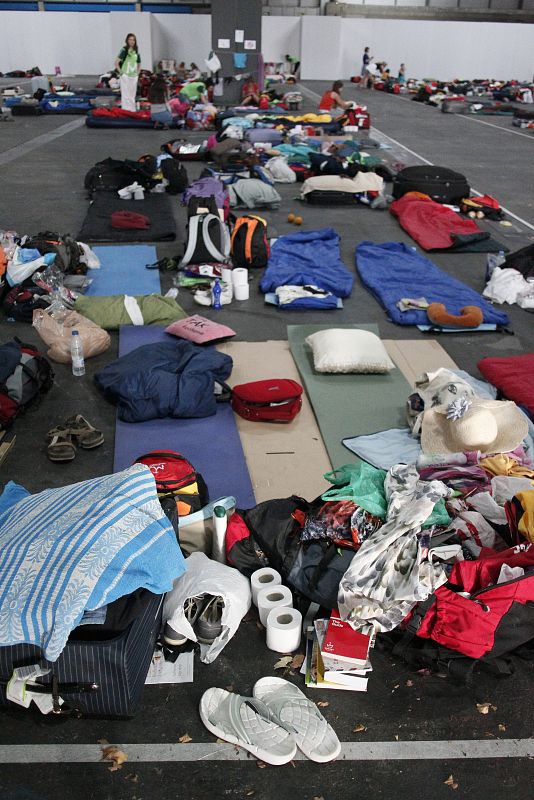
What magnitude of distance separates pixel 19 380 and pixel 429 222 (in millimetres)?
6410

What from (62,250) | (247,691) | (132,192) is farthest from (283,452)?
(132,192)

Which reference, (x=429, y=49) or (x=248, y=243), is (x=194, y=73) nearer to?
(x=429, y=49)

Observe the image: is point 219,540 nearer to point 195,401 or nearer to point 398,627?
point 398,627

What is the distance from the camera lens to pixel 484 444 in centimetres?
420

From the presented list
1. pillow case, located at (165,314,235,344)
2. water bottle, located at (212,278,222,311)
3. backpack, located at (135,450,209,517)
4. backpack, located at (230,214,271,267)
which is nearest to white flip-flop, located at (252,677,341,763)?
backpack, located at (135,450,209,517)

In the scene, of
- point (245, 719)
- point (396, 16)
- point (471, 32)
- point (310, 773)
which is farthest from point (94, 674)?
point (396, 16)

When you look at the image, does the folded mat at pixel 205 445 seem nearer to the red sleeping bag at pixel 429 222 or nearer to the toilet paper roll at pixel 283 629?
the toilet paper roll at pixel 283 629

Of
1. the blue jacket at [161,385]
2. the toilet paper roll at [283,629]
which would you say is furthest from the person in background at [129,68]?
the toilet paper roll at [283,629]

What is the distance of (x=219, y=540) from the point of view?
130 inches

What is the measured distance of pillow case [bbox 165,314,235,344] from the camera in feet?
18.7

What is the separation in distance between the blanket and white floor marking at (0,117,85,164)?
1146cm

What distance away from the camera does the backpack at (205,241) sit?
726 cm

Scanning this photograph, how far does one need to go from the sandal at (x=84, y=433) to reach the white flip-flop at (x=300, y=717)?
2186 mm

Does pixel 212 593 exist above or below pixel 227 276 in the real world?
above
